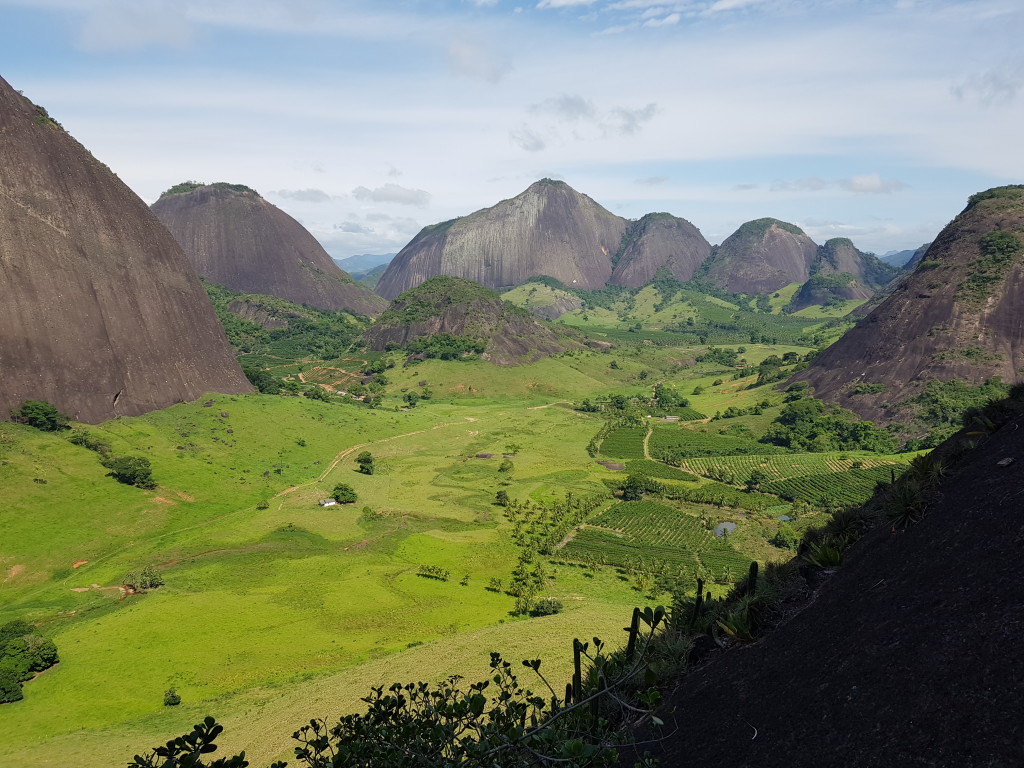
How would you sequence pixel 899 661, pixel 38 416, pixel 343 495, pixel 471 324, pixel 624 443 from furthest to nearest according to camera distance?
1. pixel 471 324
2. pixel 624 443
3. pixel 343 495
4. pixel 38 416
5. pixel 899 661

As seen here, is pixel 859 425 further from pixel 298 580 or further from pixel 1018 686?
pixel 1018 686

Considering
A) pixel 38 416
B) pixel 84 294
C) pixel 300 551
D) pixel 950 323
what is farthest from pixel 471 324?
pixel 300 551

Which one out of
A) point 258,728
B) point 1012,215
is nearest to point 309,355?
point 258,728

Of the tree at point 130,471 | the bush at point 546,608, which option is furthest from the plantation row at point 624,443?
the tree at point 130,471

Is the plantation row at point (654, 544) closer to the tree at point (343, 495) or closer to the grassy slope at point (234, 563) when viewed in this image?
the grassy slope at point (234, 563)

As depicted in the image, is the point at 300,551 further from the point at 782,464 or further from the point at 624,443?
the point at 782,464

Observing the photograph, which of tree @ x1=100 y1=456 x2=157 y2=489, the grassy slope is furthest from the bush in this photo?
tree @ x1=100 y1=456 x2=157 y2=489
